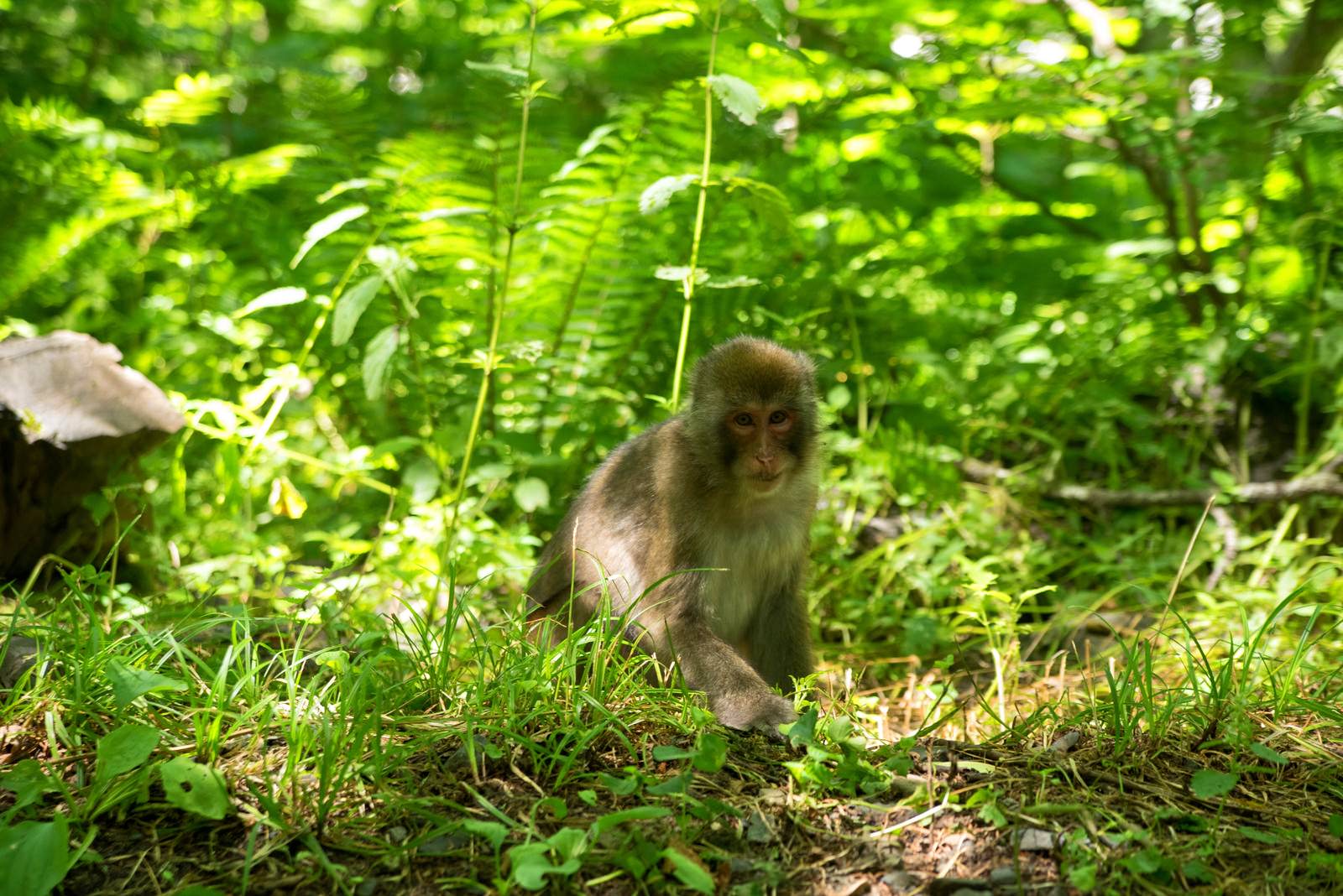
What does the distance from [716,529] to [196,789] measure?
2.03m

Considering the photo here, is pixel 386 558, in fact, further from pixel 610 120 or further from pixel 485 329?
pixel 610 120

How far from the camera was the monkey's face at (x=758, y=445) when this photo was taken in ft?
12.8

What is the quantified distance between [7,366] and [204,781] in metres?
2.56

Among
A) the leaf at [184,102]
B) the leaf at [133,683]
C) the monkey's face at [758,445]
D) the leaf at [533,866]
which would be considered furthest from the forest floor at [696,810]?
the leaf at [184,102]

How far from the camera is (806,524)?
166 inches

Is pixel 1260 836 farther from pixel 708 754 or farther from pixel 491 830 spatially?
pixel 491 830

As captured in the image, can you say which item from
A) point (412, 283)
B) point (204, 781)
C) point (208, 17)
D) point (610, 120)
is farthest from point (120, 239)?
point (204, 781)

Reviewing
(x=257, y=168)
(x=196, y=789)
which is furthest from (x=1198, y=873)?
(x=257, y=168)

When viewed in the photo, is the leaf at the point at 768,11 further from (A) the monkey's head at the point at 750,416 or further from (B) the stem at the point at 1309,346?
(B) the stem at the point at 1309,346

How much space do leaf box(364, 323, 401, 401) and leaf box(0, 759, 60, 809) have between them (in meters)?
1.61

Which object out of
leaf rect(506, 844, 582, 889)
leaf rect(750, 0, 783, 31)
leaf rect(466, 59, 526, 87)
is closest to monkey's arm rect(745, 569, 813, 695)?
leaf rect(506, 844, 582, 889)

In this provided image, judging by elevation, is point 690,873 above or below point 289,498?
below

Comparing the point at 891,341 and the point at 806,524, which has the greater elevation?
the point at 891,341

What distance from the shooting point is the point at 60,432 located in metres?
4.12
